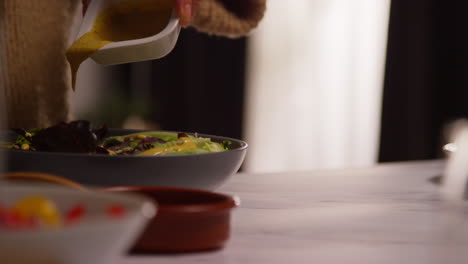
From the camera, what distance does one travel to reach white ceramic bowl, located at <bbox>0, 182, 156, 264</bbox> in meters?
0.49

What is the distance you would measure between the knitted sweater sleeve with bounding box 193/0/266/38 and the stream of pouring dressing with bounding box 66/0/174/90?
1.58 feet

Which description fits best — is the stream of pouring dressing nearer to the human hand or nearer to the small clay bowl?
the human hand

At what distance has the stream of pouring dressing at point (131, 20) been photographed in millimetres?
1207

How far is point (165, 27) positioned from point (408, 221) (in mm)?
494

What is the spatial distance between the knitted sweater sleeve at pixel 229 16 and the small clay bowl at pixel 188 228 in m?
1.00

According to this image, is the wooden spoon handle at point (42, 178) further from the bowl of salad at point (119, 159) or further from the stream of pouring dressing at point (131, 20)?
the stream of pouring dressing at point (131, 20)

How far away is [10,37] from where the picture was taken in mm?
1436

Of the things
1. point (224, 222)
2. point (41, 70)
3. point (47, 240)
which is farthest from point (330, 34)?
point (47, 240)

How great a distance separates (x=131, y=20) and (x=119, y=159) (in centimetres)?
42

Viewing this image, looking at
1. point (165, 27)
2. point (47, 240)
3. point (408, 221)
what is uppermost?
point (165, 27)

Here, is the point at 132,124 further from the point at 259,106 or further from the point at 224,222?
the point at 224,222

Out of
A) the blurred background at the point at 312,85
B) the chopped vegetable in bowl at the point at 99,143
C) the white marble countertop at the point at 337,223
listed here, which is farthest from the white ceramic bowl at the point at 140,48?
the blurred background at the point at 312,85

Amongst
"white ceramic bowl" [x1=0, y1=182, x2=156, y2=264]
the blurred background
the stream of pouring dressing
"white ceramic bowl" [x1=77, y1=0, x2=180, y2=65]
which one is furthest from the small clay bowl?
the blurred background

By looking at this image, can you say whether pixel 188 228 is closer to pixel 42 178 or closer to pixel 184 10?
pixel 42 178
